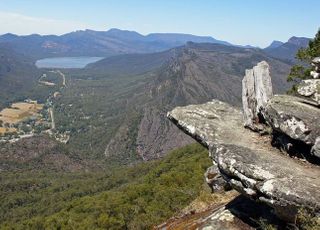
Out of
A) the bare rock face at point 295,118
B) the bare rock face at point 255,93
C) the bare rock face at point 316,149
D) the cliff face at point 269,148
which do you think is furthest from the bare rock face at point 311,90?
the bare rock face at point 316,149

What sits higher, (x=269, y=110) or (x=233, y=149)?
(x=269, y=110)

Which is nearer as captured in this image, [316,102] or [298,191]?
[298,191]

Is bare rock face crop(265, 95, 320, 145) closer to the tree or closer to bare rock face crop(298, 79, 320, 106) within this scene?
bare rock face crop(298, 79, 320, 106)

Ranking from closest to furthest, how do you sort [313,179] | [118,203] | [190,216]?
[313,179] → [190,216] → [118,203]

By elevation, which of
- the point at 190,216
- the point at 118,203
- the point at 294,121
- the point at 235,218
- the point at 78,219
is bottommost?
the point at 78,219

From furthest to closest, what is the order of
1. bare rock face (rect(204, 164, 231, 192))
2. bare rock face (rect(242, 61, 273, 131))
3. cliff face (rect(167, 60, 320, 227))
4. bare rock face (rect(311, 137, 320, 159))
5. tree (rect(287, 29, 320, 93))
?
1. tree (rect(287, 29, 320, 93))
2. bare rock face (rect(204, 164, 231, 192))
3. bare rock face (rect(242, 61, 273, 131))
4. bare rock face (rect(311, 137, 320, 159))
5. cliff face (rect(167, 60, 320, 227))

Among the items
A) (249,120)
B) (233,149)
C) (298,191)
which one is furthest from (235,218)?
(249,120)

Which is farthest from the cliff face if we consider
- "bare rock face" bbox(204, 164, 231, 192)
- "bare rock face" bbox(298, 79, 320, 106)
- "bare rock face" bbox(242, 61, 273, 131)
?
"bare rock face" bbox(204, 164, 231, 192)

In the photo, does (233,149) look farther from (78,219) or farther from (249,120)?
(78,219)
